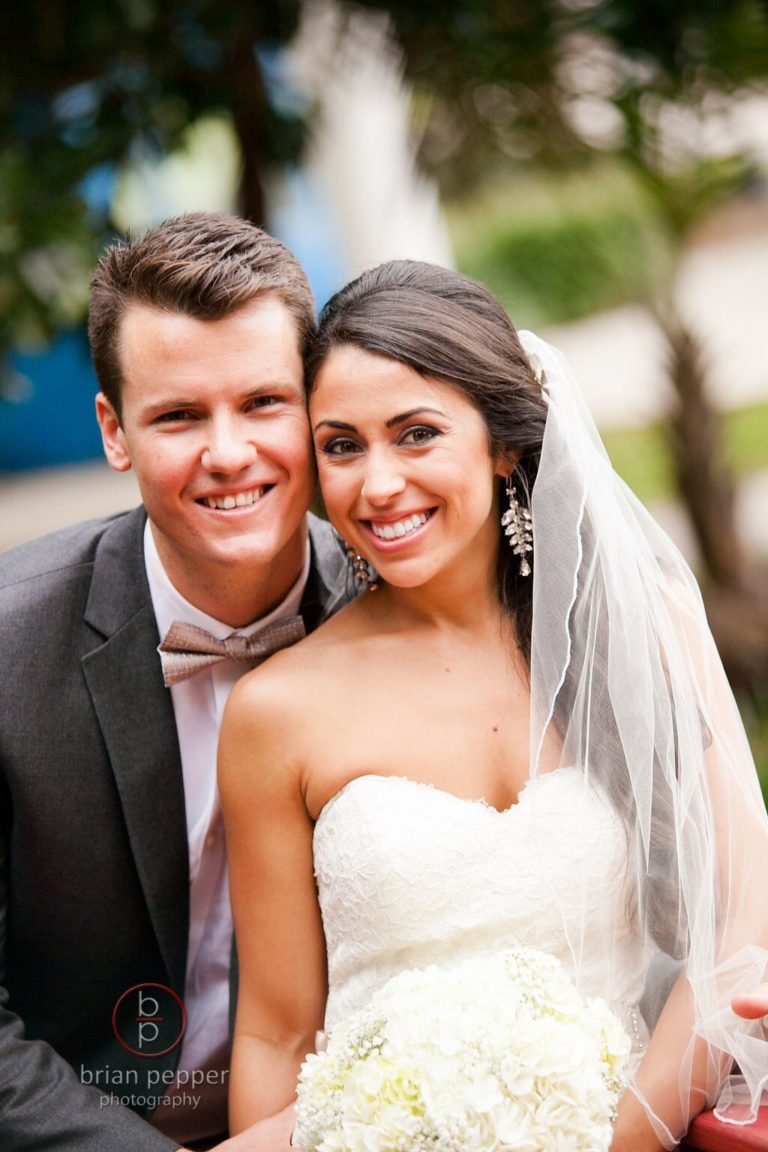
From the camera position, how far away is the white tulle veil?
2.43 m

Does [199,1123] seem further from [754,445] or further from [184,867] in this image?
[754,445]

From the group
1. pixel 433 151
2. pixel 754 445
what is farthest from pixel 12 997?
pixel 754 445

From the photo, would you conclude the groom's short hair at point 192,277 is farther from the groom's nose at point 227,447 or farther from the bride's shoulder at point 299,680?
the bride's shoulder at point 299,680

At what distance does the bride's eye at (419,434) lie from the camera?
2.61 m

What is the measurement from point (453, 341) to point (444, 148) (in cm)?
353

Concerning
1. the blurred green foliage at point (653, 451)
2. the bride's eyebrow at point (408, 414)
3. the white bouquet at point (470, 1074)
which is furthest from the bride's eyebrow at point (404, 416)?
the blurred green foliage at point (653, 451)

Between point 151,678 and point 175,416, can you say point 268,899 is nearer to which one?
point 151,678

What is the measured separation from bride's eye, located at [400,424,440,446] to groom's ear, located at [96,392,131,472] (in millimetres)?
775

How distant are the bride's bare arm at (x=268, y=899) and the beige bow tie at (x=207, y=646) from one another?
197mm

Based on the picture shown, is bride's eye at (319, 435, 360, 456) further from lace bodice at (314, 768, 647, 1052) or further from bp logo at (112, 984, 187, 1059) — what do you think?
bp logo at (112, 984, 187, 1059)

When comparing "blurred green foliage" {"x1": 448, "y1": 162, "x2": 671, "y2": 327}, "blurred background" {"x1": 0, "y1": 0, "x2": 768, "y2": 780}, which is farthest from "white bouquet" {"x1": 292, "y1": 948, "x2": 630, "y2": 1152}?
"blurred green foliage" {"x1": 448, "y1": 162, "x2": 671, "y2": 327}

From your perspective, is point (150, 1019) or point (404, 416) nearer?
point (404, 416)

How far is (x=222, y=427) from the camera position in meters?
2.80

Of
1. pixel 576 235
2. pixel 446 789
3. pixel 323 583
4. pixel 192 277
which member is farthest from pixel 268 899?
pixel 576 235
